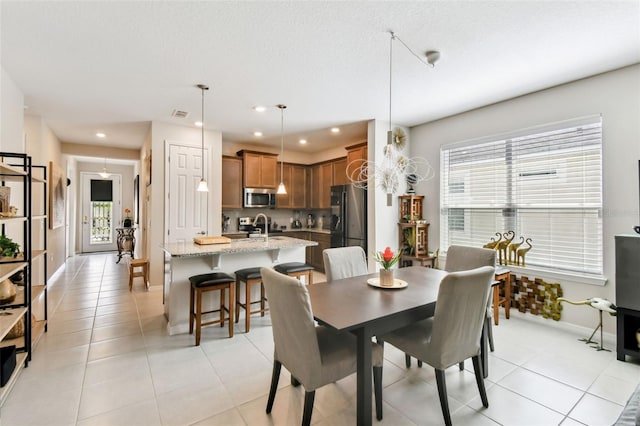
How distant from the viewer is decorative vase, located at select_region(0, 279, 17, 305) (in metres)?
2.32

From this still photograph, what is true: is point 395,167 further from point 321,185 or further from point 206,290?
point 321,185

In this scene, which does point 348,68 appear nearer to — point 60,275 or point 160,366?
point 160,366

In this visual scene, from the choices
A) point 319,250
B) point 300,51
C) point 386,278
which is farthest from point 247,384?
point 319,250

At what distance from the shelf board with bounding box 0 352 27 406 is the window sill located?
4.78 metres

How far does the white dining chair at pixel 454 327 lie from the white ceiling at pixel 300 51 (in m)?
1.80

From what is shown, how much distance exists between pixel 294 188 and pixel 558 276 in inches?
187

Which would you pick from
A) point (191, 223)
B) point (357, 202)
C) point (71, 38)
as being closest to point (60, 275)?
point (191, 223)

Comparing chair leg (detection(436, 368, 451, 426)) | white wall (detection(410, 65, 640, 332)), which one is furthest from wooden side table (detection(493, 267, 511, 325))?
chair leg (detection(436, 368, 451, 426))

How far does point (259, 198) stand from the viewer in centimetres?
602

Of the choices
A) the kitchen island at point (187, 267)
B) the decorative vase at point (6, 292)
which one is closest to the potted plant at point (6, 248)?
the decorative vase at point (6, 292)

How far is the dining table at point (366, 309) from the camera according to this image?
5.30ft

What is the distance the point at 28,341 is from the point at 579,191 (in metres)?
5.39

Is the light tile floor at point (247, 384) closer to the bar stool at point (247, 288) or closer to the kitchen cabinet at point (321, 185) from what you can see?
the bar stool at point (247, 288)

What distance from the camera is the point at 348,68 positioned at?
2.84 meters
